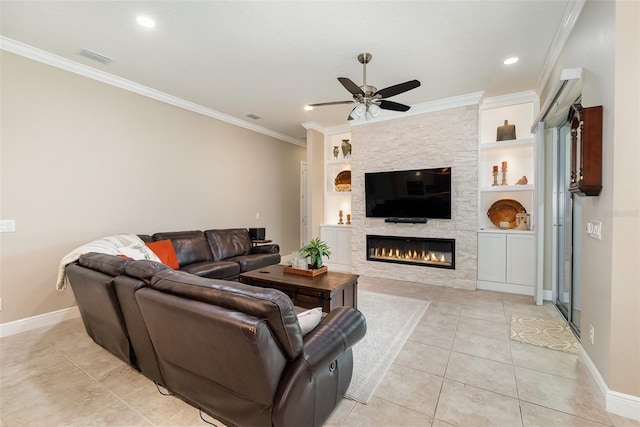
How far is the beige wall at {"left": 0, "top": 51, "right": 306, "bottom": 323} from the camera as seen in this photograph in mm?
3021

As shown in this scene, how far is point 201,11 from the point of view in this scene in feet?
8.20

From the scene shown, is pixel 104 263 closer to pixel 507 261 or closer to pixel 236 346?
pixel 236 346

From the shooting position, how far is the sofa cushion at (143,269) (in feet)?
5.95

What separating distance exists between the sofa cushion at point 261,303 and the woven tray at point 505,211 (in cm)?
440

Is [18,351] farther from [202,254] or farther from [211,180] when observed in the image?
[211,180]

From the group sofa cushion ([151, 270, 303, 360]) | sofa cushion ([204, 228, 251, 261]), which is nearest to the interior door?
sofa cushion ([151, 270, 303, 360])

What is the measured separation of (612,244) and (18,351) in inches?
190

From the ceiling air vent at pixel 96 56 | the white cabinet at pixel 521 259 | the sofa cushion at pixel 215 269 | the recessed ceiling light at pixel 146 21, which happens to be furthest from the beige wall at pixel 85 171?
the white cabinet at pixel 521 259

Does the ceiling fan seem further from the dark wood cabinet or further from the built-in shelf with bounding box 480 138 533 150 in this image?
the built-in shelf with bounding box 480 138 533 150

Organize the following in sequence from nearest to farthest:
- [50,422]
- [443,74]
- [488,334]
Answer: [50,422] < [488,334] < [443,74]

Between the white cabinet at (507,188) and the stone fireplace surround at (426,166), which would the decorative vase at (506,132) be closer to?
the white cabinet at (507,188)

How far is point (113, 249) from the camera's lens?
3.12 meters

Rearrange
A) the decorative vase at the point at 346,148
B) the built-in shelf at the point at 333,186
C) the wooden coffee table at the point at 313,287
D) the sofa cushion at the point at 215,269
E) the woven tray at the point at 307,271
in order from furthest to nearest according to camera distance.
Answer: the built-in shelf at the point at 333,186 < the decorative vase at the point at 346,148 < the sofa cushion at the point at 215,269 < the woven tray at the point at 307,271 < the wooden coffee table at the point at 313,287

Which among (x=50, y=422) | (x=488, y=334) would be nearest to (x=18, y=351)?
(x=50, y=422)
